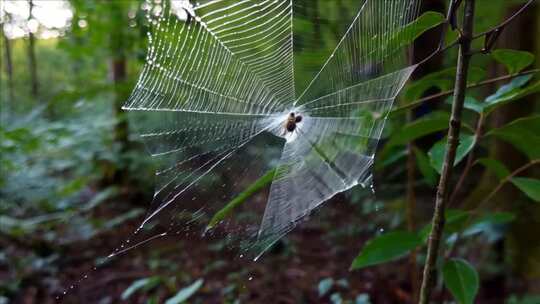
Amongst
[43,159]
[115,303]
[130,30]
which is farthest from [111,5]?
[115,303]

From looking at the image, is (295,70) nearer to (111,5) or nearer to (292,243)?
(292,243)

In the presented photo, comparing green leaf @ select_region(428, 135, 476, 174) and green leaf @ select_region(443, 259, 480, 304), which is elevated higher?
green leaf @ select_region(428, 135, 476, 174)

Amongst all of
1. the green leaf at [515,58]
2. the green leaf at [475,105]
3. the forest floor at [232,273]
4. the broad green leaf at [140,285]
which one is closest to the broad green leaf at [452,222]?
the green leaf at [475,105]

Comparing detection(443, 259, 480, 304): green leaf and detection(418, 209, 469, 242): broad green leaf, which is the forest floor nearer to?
detection(418, 209, 469, 242): broad green leaf

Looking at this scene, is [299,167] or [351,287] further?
[351,287]

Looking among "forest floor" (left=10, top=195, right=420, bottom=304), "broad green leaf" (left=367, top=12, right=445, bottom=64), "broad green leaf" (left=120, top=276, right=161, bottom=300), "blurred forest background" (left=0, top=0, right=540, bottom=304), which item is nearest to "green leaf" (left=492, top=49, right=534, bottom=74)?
"blurred forest background" (left=0, top=0, right=540, bottom=304)
